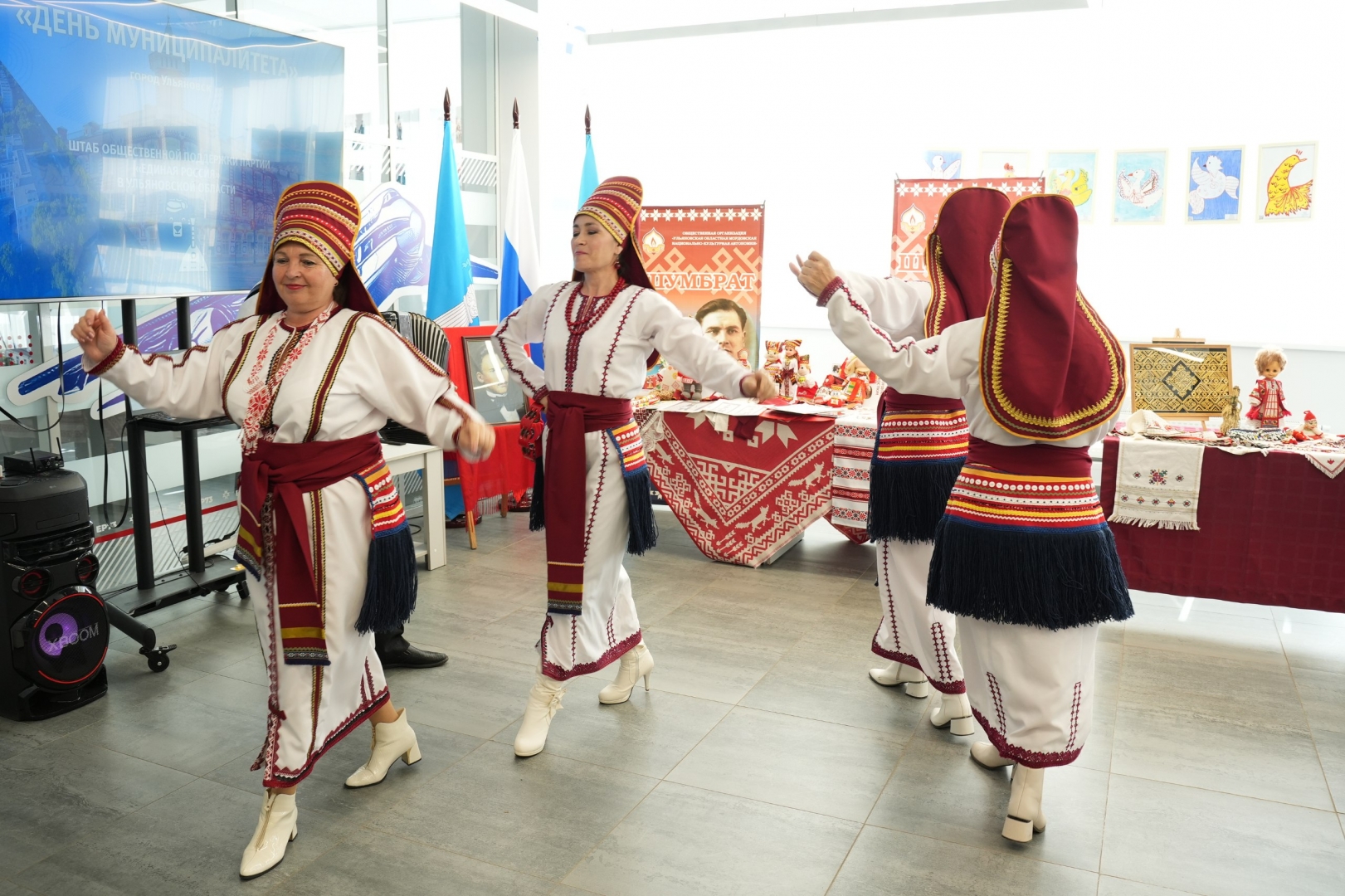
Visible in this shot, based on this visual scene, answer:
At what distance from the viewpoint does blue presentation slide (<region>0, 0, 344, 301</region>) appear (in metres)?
3.25

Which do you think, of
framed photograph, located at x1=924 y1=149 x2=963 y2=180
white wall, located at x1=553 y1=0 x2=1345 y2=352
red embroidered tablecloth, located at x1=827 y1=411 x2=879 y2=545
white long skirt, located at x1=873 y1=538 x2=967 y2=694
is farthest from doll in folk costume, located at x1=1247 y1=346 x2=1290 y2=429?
framed photograph, located at x1=924 y1=149 x2=963 y2=180

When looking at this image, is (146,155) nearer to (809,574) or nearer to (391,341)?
(391,341)

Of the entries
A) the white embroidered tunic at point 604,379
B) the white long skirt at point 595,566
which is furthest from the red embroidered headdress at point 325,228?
the white long skirt at point 595,566

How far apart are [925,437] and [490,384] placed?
3.18 m

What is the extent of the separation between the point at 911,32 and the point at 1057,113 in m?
1.14

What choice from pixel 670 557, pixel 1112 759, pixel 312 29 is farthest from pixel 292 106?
pixel 1112 759

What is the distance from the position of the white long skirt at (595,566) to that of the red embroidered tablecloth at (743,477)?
1809mm

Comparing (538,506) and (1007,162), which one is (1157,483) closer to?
(538,506)

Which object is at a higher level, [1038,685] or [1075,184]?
[1075,184]

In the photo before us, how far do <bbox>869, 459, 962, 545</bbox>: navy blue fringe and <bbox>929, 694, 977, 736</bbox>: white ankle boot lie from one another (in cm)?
51

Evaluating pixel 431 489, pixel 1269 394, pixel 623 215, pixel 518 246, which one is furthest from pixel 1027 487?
pixel 518 246

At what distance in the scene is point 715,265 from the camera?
5.46m

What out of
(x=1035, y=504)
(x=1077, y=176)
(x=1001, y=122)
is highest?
(x=1001, y=122)

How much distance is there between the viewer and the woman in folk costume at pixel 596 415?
2.91m
